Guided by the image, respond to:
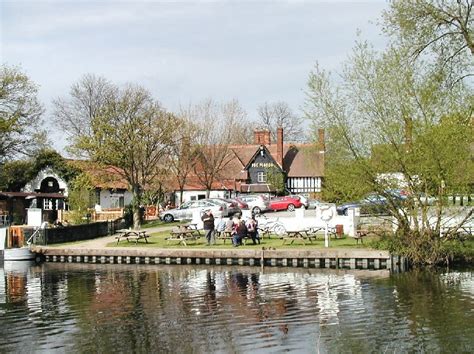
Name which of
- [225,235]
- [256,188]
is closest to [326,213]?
[225,235]

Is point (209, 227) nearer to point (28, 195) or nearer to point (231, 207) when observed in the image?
point (231, 207)

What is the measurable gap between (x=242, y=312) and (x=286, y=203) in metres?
35.4

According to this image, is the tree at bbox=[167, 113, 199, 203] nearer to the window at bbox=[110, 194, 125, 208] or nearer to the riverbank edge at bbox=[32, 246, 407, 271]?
the window at bbox=[110, 194, 125, 208]

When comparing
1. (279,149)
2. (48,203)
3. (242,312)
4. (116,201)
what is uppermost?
(279,149)

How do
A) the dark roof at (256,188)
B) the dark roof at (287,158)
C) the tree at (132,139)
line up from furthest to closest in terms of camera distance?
1. the dark roof at (287,158)
2. the dark roof at (256,188)
3. the tree at (132,139)

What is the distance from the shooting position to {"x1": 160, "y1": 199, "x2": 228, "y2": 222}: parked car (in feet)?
161

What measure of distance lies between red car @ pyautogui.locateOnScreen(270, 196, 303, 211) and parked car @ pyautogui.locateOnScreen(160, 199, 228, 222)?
7.47 m

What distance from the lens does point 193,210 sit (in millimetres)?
50406

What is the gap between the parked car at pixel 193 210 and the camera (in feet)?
161

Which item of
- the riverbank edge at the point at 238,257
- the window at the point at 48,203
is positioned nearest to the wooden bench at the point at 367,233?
the riverbank edge at the point at 238,257

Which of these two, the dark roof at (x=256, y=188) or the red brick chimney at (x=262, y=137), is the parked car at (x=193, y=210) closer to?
the dark roof at (x=256, y=188)

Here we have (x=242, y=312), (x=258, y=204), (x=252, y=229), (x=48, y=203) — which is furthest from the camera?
(x=48, y=203)

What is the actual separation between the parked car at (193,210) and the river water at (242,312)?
16605mm

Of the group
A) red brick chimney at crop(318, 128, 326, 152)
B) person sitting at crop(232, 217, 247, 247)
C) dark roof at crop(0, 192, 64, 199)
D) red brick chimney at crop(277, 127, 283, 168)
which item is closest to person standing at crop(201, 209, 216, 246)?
person sitting at crop(232, 217, 247, 247)
